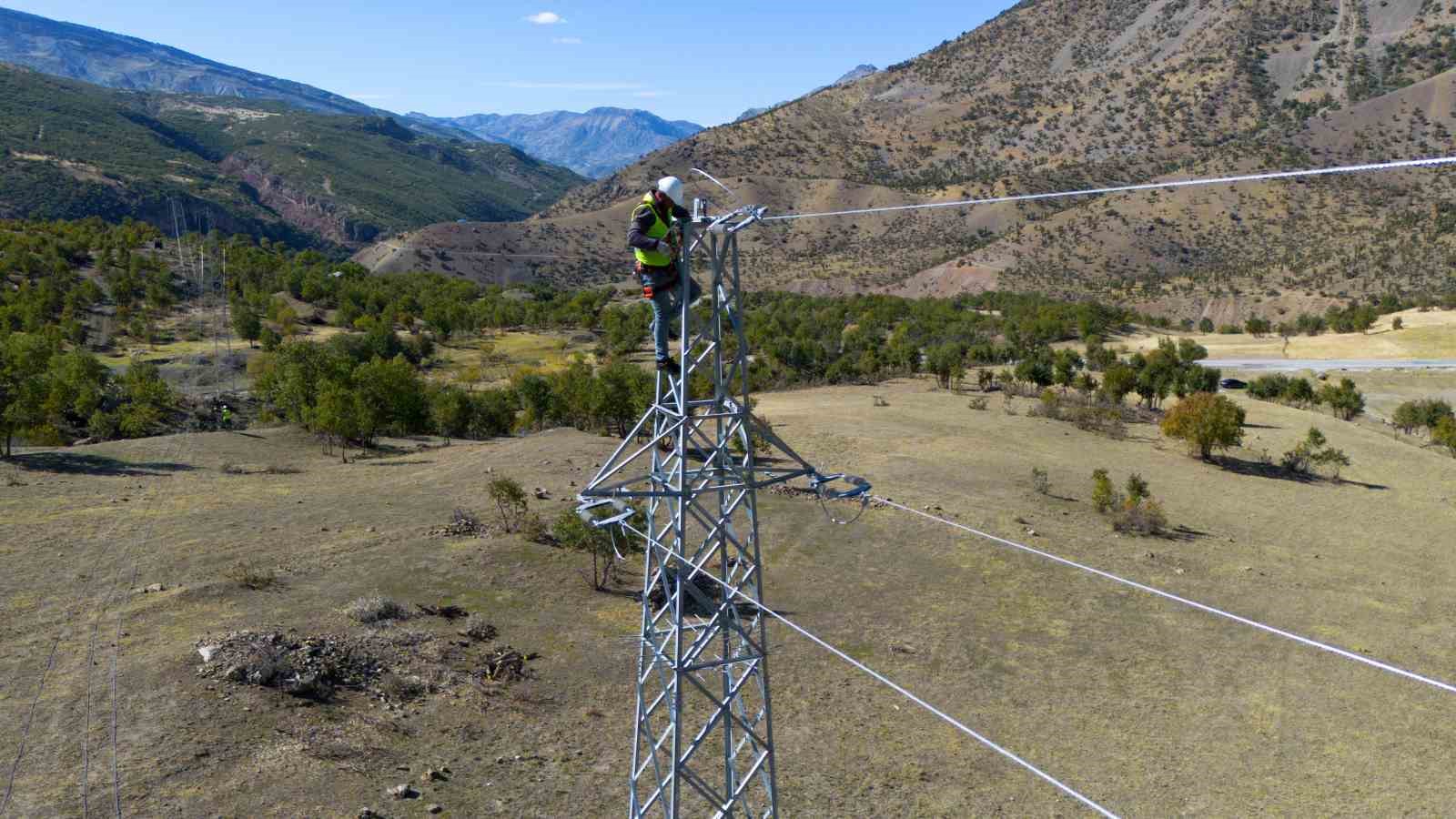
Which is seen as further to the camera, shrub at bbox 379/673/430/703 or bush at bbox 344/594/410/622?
bush at bbox 344/594/410/622

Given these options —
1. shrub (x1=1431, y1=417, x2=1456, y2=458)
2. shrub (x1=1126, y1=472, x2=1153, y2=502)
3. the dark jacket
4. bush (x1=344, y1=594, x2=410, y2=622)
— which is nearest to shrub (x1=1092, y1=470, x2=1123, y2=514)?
shrub (x1=1126, y1=472, x2=1153, y2=502)

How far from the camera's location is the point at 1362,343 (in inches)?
2899

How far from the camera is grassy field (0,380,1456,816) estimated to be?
16.4 m

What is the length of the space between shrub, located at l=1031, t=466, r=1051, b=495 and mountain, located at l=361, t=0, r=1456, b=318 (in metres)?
71.8

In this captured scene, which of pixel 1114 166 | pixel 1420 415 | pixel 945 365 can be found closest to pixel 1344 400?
pixel 1420 415

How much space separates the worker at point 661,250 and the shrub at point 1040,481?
29579 mm

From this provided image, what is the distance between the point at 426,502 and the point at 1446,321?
265 ft

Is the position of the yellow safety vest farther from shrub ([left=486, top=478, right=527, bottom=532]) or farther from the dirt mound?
shrub ([left=486, top=478, right=527, bottom=532])

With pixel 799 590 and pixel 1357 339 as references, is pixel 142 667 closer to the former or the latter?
pixel 799 590

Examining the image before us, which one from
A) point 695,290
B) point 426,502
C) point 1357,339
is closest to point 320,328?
point 426,502

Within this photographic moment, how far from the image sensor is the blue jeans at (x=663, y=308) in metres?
9.22

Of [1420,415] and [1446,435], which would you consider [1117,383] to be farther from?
[1420,415]

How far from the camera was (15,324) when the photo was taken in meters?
→ 60.0

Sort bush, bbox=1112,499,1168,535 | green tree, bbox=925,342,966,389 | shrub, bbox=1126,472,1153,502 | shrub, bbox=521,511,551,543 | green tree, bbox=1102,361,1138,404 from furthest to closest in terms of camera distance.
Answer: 1. green tree, bbox=925,342,966,389
2. green tree, bbox=1102,361,1138,404
3. shrub, bbox=1126,472,1153,502
4. bush, bbox=1112,499,1168,535
5. shrub, bbox=521,511,551,543
